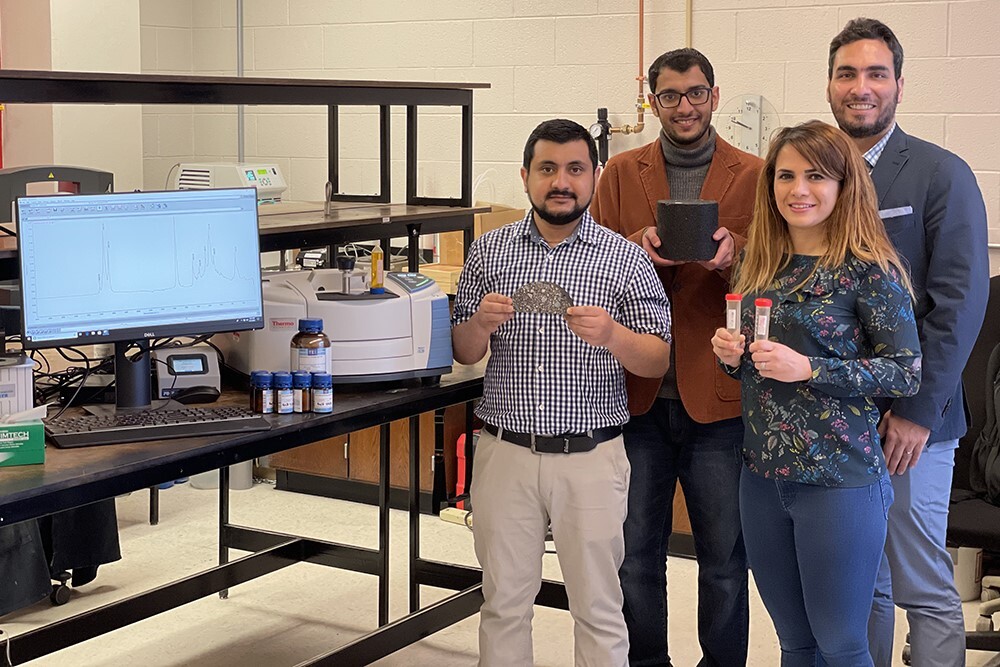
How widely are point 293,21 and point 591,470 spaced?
11.8 ft

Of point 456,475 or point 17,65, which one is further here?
point 17,65

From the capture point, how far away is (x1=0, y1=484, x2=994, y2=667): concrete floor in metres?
3.49

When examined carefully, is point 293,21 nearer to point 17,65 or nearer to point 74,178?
point 17,65

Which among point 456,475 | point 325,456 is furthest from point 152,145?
point 456,475

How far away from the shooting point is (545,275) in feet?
8.77

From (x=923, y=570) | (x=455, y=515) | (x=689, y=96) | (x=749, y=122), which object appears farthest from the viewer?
(x=455, y=515)

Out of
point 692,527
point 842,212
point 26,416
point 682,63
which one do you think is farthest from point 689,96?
point 26,416

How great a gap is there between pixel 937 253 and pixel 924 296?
0.10 metres

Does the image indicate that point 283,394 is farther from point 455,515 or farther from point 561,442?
point 455,515

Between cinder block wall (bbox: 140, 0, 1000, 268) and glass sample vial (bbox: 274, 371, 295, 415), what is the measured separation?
2.54 metres

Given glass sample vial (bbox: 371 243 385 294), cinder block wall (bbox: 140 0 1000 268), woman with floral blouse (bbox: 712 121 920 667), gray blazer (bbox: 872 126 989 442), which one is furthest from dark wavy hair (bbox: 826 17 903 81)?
cinder block wall (bbox: 140 0 1000 268)

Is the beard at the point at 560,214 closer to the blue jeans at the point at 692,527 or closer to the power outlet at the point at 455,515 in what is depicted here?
the blue jeans at the point at 692,527

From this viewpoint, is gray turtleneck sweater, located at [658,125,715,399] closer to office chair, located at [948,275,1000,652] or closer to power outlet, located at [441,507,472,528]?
office chair, located at [948,275,1000,652]

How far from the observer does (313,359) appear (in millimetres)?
2676
